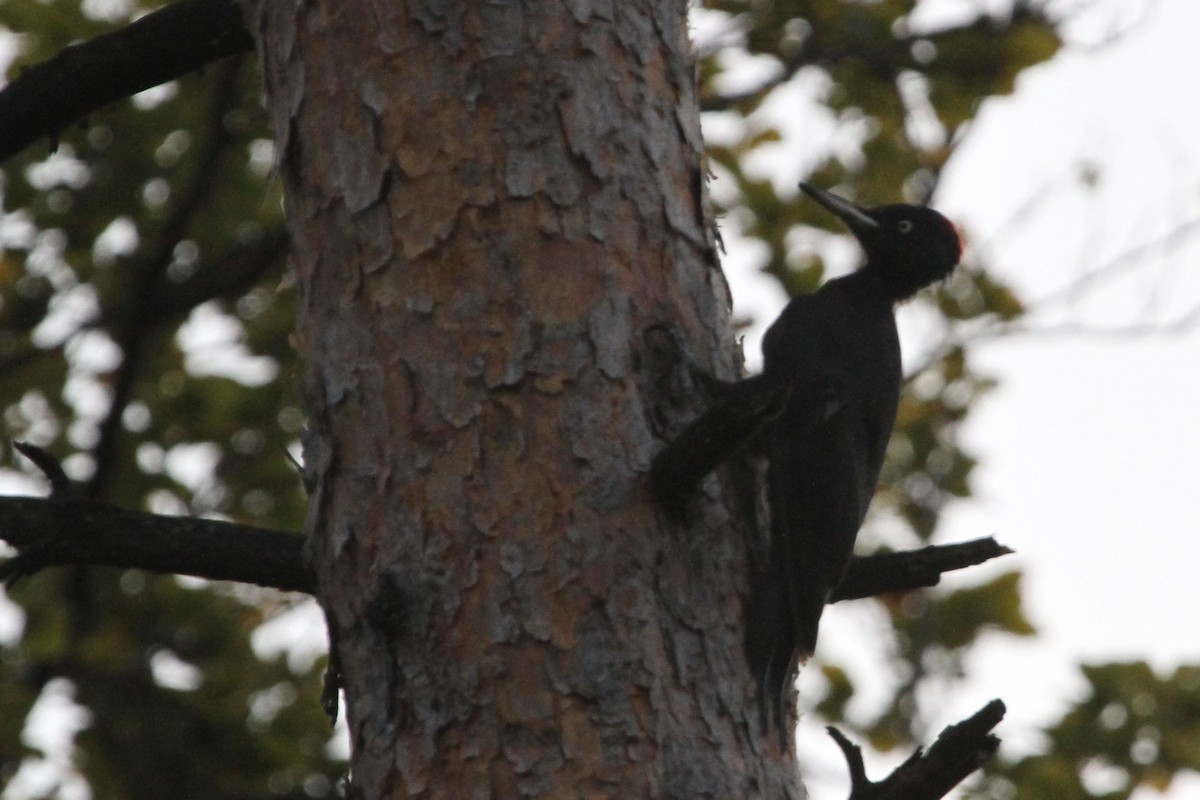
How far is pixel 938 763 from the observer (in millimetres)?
2240

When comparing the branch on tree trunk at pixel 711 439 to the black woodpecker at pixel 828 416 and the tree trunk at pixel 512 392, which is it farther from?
the black woodpecker at pixel 828 416

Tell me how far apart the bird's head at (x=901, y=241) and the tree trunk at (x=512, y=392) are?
6.82 ft

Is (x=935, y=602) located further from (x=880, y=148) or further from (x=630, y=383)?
(x=630, y=383)

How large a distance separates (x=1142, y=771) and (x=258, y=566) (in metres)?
3.75

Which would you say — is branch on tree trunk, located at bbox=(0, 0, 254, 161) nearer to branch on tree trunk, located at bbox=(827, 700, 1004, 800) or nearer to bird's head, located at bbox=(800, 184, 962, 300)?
branch on tree trunk, located at bbox=(827, 700, 1004, 800)

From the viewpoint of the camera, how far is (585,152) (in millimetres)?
2779

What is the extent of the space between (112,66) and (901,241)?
275 cm

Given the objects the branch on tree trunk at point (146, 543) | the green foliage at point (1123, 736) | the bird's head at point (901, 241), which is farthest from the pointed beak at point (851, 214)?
the branch on tree trunk at point (146, 543)

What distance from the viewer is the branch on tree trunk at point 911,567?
2.64 m

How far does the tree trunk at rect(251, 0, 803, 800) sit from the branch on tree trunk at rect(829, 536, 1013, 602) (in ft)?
0.87

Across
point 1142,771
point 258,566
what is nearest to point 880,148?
point 1142,771

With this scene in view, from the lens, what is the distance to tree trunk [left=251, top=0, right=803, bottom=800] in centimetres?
233

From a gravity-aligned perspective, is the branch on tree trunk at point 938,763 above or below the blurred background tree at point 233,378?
below

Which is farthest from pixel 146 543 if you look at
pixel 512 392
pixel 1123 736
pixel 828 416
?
pixel 1123 736
